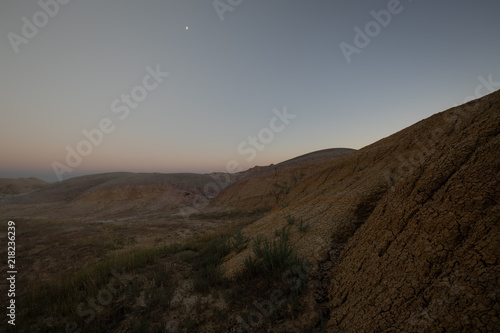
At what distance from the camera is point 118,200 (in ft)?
101

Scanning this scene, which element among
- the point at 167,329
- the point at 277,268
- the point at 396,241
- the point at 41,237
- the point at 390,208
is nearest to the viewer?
the point at 396,241

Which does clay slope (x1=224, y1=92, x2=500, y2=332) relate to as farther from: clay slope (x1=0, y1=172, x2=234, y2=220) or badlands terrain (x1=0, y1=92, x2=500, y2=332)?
clay slope (x1=0, y1=172, x2=234, y2=220)

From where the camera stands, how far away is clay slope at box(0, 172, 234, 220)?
87.9 feet

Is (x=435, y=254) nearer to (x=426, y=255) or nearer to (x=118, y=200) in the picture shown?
(x=426, y=255)

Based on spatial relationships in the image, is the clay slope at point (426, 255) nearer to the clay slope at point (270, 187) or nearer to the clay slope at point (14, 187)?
the clay slope at point (270, 187)

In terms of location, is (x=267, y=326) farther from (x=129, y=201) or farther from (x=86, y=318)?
(x=129, y=201)

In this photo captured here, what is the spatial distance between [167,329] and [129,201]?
3245cm

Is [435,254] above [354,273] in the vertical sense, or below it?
above

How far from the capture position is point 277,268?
11.2 feet

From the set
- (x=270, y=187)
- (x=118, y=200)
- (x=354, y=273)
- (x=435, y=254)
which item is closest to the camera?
(x=435, y=254)

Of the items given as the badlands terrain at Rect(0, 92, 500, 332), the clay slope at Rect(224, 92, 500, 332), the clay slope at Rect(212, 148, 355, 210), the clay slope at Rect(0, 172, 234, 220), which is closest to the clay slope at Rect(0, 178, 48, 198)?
the clay slope at Rect(0, 172, 234, 220)

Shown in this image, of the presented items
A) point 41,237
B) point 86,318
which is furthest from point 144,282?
point 41,237

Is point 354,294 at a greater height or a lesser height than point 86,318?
lesser

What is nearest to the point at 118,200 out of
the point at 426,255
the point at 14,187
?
the point at 426,255
